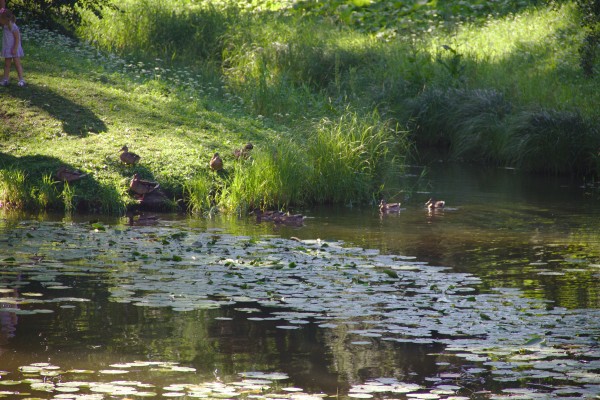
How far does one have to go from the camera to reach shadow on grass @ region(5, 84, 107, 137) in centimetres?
1508

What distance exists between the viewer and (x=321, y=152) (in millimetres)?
14531

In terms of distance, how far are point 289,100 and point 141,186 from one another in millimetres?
6074

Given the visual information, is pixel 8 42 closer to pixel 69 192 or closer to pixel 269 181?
pixel 69 192

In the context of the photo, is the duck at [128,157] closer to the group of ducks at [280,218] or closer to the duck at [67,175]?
the duck at [67,175]

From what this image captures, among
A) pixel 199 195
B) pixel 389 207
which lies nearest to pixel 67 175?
pixel 199 195

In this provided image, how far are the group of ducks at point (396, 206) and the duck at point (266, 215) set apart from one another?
4.88ft

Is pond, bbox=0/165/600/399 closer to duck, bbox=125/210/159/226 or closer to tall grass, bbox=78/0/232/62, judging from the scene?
duck, bbox=125/210/159/226

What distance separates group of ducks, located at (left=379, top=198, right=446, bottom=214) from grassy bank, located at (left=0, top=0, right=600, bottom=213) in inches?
35.3

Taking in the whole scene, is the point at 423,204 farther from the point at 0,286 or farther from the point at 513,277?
the point at 0,286

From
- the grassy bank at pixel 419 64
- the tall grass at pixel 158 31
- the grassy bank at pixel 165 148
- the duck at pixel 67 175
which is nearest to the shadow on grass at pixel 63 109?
the grassy bank at pixel 165 148

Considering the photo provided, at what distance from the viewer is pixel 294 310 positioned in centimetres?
766

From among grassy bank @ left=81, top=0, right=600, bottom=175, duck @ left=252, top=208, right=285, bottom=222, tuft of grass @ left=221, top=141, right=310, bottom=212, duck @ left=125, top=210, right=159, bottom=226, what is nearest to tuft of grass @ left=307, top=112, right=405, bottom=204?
tuft of grass @ left=221, top=141, right=310, bottom=212

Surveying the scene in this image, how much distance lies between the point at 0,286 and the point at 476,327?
12.4 feet

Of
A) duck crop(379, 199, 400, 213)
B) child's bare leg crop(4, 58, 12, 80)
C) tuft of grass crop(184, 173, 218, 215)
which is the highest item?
child's bare leg crop(4, 58, 12, 80)
